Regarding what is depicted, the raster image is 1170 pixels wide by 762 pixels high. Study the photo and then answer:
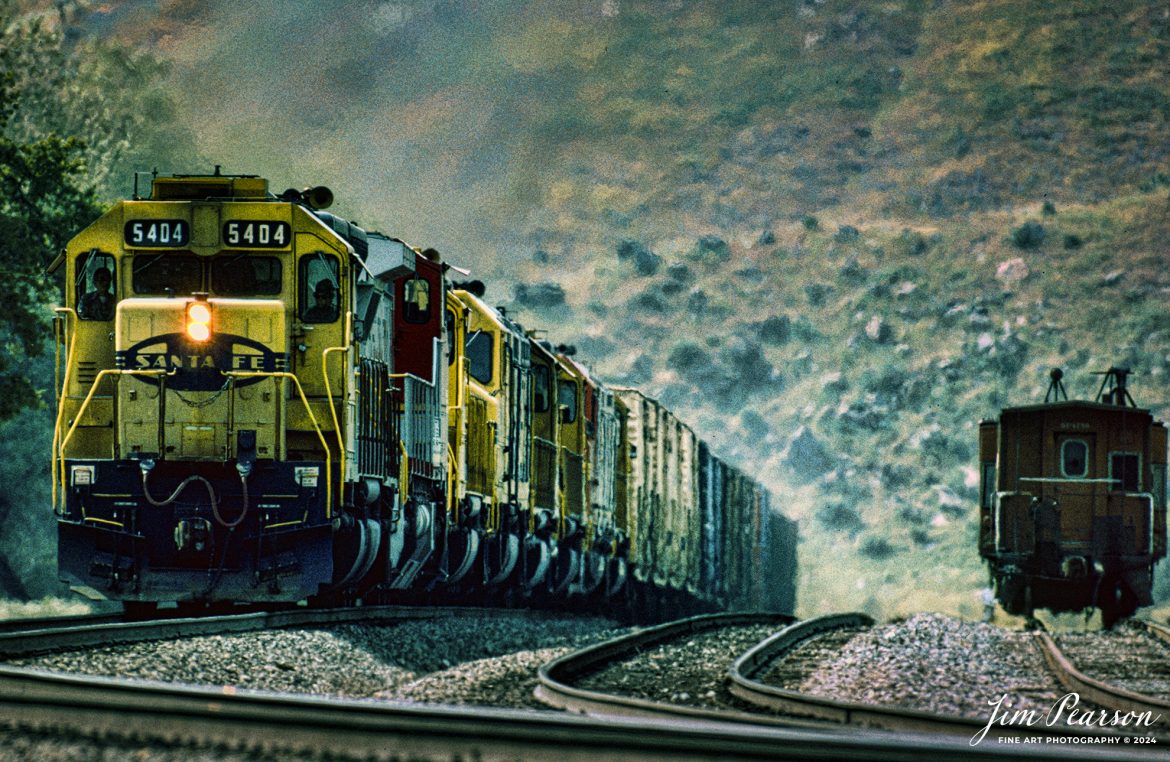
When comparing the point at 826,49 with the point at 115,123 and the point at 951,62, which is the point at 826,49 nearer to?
the point at 951,62

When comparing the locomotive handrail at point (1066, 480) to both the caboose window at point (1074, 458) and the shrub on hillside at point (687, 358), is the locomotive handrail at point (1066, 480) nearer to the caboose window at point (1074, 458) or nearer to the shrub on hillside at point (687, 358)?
the caboose window at point (1074, 458)

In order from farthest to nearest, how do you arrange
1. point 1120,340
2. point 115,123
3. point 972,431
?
1. point 1120,340
2. point 972,431
3. point 115,123

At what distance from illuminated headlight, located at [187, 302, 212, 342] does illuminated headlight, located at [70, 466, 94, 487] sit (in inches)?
57.1

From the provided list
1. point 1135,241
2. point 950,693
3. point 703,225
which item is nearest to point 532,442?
point 950,693

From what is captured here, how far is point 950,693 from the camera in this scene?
1221cm

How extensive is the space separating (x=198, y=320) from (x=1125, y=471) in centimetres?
1865

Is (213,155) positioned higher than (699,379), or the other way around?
(213,155)

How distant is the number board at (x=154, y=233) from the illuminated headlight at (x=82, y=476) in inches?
81.3

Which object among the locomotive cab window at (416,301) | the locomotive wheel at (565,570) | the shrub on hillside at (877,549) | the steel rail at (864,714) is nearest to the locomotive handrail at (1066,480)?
the locomotive wheel at (565,570)

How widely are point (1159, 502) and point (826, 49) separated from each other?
4910 inches

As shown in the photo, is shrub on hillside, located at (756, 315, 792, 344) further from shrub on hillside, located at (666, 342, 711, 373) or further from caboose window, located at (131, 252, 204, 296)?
caboose window, located at (131, 252, 204, 296)

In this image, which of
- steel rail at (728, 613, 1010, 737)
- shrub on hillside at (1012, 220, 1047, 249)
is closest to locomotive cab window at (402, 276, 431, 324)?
steel rail at (728, 613, 1010, 737)

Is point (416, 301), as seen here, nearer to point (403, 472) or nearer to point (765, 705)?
point (403, 472)
